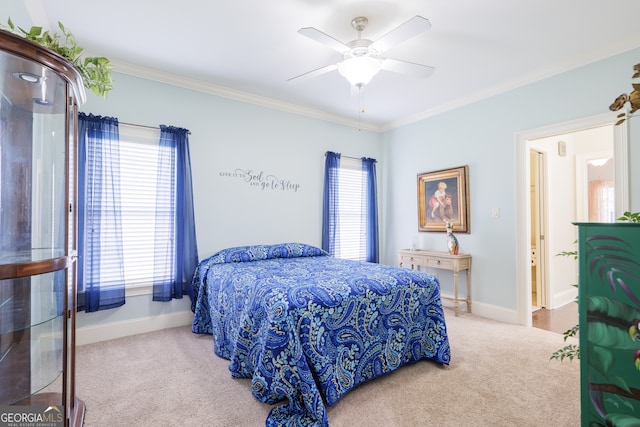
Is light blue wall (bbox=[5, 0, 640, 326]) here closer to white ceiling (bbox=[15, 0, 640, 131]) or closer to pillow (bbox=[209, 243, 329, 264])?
white ceiling (bbox=[15, 0, 640, 131])

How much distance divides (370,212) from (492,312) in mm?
2088

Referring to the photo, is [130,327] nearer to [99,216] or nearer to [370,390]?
[99,216]

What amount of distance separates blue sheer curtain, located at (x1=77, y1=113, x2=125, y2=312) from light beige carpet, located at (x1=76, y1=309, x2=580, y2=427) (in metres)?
0.50

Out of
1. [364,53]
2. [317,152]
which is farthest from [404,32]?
[317,152]

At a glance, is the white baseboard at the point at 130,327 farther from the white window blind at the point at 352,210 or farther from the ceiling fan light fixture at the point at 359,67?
the ceiling fan light fixture at the point at 359,67

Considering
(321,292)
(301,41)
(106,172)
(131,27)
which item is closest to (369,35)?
(301,41)

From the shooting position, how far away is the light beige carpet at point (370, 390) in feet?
5.90

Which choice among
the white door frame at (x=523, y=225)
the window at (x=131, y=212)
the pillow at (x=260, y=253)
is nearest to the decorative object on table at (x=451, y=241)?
the white door frame at (x=523, y=225)

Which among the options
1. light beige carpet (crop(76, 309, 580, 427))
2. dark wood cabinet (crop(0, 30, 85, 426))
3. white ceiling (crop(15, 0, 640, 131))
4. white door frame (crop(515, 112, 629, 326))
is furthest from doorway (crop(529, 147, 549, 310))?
dark wood cabinet (crop(0, 30, 85, 426))

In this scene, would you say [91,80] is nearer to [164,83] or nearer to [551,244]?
[164,83]

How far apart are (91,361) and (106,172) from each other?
1649mm

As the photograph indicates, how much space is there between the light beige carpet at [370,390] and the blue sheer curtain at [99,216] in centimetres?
50

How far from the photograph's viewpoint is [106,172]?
2918 mm

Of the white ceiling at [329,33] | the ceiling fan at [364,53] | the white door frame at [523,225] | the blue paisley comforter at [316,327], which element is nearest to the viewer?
the blue paisley comforter at [316,327]
